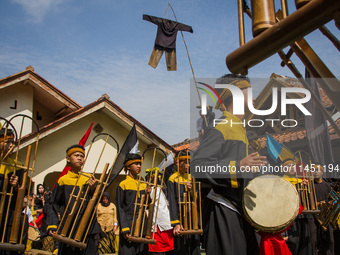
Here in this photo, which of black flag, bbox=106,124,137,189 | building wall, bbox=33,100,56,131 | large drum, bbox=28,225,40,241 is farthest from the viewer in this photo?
building wall, bbox=33,100,56,131

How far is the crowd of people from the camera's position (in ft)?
11.3

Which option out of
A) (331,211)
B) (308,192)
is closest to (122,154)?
(308,192)

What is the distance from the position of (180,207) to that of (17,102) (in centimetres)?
797

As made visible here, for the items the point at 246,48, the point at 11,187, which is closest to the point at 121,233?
the point at 11,187

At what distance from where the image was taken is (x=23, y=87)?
1238 centimetres

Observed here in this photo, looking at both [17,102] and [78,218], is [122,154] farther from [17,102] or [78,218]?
[17,102]

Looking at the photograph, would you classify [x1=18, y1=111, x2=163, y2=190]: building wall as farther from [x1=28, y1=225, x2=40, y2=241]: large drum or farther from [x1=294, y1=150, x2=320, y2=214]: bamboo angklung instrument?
[x1=294, y1=150, x2=320, y2=214]: bamboo angklung instrument

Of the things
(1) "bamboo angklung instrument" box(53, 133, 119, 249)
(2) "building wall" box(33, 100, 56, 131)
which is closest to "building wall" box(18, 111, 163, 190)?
(2) "building wall" box(33, 100, 56, 131)

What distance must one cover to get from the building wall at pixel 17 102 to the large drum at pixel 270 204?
992 cm

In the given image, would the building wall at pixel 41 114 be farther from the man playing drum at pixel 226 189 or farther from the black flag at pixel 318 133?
the black flag at pixel 318 133

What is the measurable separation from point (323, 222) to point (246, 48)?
6793 millimetres

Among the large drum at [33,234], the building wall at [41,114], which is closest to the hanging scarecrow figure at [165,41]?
the building wall at [41,114]

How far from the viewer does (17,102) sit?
1220cm

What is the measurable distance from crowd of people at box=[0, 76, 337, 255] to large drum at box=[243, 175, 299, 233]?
111mm
